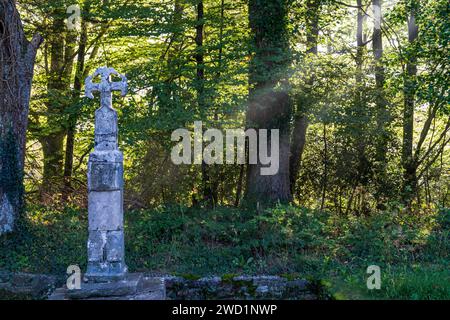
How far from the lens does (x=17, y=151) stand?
10.9m

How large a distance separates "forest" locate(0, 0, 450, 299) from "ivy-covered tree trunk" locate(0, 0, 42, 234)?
32mm

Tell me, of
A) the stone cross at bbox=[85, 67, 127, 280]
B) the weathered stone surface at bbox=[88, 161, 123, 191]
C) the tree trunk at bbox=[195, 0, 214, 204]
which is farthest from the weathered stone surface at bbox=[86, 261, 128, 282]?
the tree trunk at bbox=[195, 0, 214, 204]

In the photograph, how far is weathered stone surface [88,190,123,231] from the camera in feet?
23.7

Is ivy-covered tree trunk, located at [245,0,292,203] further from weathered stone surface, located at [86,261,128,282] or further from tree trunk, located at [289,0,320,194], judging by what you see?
weathered stone surface, located at [86,261,128,282]

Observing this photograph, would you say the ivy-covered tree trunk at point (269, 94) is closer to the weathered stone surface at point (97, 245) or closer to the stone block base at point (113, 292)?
the stone block base at point (113, 292)

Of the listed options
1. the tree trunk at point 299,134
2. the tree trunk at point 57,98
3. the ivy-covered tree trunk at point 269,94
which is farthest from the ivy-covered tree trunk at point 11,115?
the tree trunk at point 299,134
